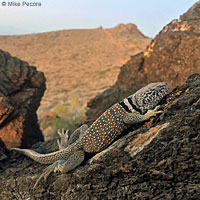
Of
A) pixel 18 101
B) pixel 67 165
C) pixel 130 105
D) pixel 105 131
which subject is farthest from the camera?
pixel 18 101

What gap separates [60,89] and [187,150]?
23316 mm

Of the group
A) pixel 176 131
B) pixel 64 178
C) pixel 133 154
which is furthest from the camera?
pixel 64 178

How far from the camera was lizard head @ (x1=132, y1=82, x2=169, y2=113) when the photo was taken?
3953 millimetres

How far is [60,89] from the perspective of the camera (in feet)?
82.0

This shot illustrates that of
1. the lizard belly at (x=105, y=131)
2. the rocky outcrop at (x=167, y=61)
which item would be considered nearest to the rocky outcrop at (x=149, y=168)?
the lizard belly at (x=105, y=131)

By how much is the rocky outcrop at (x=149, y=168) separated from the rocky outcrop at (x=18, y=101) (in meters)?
2.99

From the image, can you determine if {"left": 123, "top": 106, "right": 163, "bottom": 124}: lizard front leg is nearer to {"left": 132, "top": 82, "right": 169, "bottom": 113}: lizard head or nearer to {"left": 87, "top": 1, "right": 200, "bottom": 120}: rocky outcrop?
{"left": 132, "top": 82, "right": 169, "bottom": 113}: lizard head

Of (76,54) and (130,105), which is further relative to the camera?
(76,54)

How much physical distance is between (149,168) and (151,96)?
5.49 ft

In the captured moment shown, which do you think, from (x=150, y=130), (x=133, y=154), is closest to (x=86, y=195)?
(x=133, y=154)

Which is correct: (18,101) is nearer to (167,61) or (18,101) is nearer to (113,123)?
(113,123)

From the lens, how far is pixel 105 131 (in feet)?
12.6

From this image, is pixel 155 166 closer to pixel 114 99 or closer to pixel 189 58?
pixel 189 58

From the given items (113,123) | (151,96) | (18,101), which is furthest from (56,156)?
(18,101)
